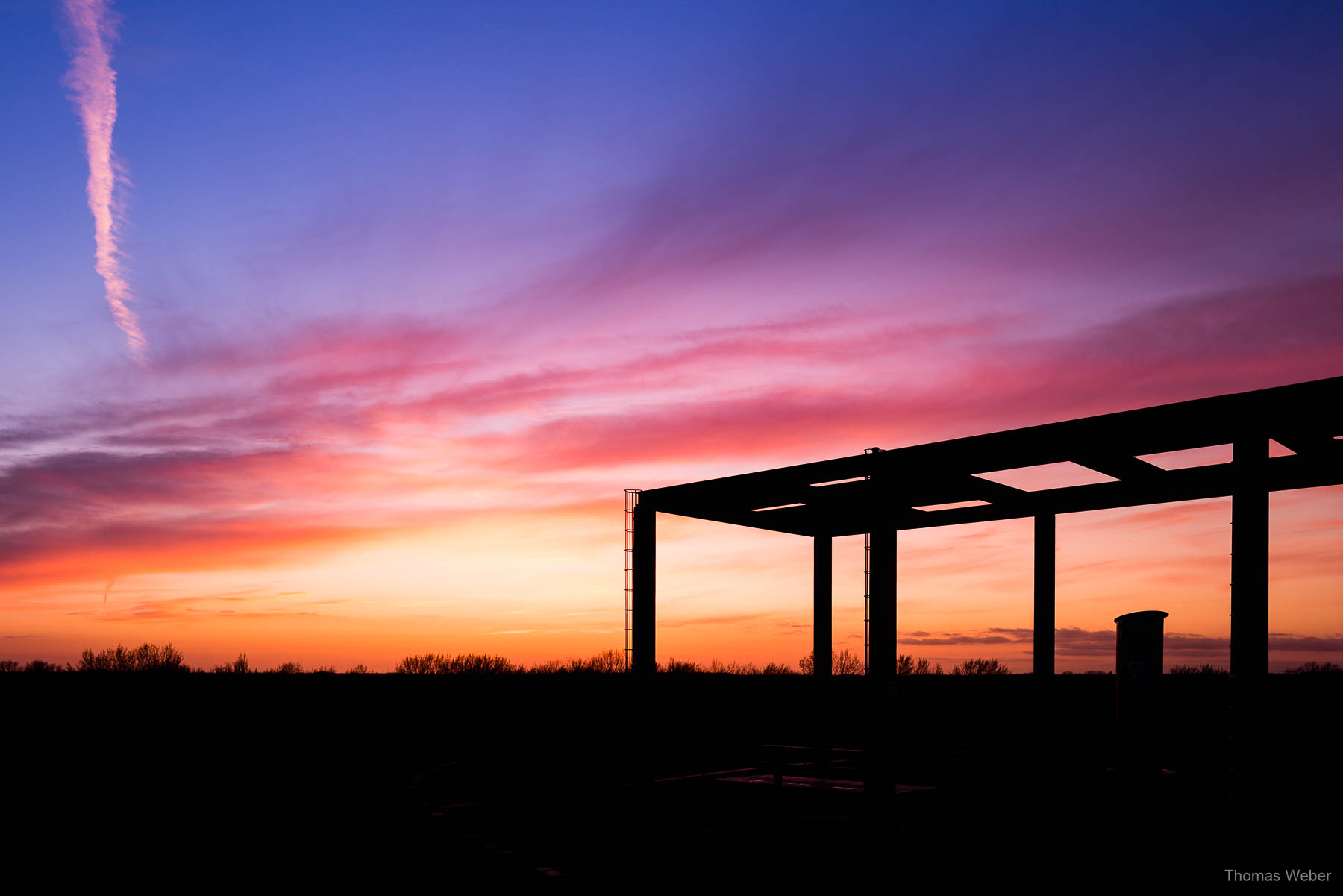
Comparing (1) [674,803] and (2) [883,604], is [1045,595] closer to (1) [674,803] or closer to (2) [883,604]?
(2) [883,604]

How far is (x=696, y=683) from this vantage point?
182ft

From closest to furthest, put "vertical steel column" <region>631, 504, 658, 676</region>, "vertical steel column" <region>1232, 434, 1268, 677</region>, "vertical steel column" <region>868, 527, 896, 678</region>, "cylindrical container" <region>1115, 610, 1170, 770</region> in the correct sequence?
"cylindrical container" <region>1115, 610, 1170, 770</region>
"vertical steel column" <region>1232, 434, 1268, 677</region>
"vertical steel column" <region>868, 527, 896, 678</region>
"vertical steel column" <region>631, 504, 658, 676</region>

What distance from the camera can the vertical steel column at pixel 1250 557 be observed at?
13.0 meters

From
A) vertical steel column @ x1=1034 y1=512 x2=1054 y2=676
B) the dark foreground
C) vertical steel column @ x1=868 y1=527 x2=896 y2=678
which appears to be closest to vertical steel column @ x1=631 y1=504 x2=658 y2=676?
the dark foreground

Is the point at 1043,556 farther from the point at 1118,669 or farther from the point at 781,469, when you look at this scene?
the point at 1118,669

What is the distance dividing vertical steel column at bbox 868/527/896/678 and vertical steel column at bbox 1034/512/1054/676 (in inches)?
246

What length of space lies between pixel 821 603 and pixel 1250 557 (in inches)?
478

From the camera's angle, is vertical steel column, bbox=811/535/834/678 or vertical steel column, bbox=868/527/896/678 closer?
vertical steel column, bbox=868/527/896/678

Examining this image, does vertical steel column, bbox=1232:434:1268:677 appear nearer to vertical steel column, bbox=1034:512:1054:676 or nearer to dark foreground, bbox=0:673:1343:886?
dark foreground, bbox=0:673:1343:886

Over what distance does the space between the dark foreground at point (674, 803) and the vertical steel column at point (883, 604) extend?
2.93ft

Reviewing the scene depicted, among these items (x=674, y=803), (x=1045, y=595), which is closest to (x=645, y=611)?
(x=674, y=803)

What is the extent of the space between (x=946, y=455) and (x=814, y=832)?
6890 millimetres

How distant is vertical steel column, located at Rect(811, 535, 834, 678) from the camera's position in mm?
24125

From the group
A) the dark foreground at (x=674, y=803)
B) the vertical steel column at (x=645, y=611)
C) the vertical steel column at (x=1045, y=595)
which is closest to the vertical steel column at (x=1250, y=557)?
the dark foreground at (x=674, y=803)
